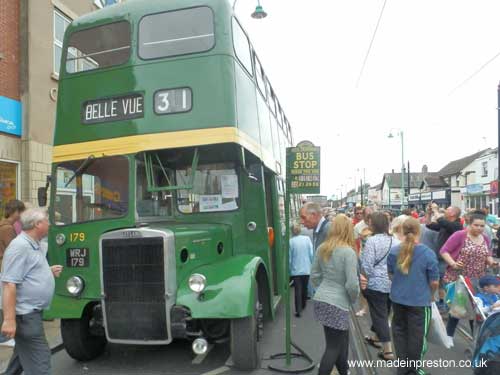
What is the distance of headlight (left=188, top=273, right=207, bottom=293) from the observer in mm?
4523

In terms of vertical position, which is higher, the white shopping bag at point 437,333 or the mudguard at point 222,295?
the mudguard at point 222,295

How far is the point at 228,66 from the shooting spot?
207 inches

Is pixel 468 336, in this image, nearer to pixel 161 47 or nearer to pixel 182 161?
pixel 182 161

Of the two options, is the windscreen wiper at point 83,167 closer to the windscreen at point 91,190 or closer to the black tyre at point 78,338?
the windscreen at point 91,190

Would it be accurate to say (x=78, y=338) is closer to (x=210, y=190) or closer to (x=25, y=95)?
(x=210, y=190)

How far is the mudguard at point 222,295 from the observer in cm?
439

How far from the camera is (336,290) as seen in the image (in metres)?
4.04

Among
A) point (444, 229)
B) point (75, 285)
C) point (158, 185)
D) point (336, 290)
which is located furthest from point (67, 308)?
point (444, 229)

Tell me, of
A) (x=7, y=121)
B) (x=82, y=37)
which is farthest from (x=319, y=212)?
(x=7, y=121)

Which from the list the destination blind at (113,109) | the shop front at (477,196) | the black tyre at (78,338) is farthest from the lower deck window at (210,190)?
the shop front at (477,196)

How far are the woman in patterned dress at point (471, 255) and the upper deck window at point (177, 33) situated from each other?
4.08 meters

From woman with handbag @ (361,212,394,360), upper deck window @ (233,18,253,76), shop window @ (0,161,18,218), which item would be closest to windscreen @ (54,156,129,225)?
upper deck window @ (233,18,253,76)

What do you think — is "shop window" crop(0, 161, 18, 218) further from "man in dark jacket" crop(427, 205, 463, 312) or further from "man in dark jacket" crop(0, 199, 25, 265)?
"man in dark jacket" crop(427, 205, 463, 312)

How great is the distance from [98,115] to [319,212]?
292 centimetres
